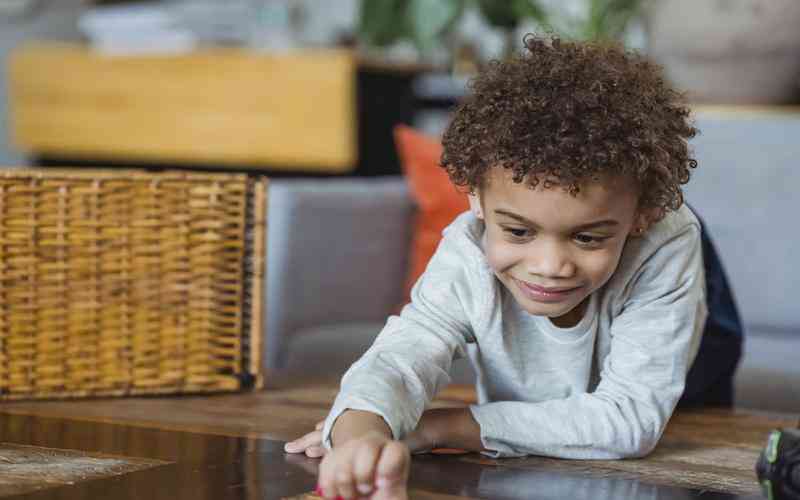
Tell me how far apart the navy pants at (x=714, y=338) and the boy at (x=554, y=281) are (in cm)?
21

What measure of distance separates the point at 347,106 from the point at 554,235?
1795 millimetres

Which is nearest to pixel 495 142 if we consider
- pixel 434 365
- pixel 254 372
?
pixel 434 365

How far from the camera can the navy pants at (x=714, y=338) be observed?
4.37 feet

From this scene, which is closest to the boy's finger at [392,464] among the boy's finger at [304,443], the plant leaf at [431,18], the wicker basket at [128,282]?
the boy's finger at [304,443]

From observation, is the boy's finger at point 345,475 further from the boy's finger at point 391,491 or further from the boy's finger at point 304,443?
the boy's finger at point 304,443

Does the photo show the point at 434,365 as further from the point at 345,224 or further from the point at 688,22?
the point at 688,22

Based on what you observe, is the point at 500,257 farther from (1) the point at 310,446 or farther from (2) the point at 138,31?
(2) the point at 138,31

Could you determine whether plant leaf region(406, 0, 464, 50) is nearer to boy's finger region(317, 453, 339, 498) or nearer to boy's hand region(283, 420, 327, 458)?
boy's hand region(283, 420, 327, 458)

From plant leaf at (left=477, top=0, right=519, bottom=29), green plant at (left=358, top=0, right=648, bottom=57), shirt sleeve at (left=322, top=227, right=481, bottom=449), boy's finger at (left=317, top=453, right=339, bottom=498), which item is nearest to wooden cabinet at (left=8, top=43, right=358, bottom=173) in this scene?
green plant at (left=358, top=0, right=648, bottom=57)

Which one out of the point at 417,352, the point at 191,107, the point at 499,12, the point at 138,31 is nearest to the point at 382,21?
the point at 499,12

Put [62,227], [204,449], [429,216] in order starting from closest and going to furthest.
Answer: [204,449]
[62,227]
[429,216]

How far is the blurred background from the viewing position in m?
1.97

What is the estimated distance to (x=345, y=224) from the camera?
6.77 feet

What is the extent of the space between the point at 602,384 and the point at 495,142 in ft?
0.87
